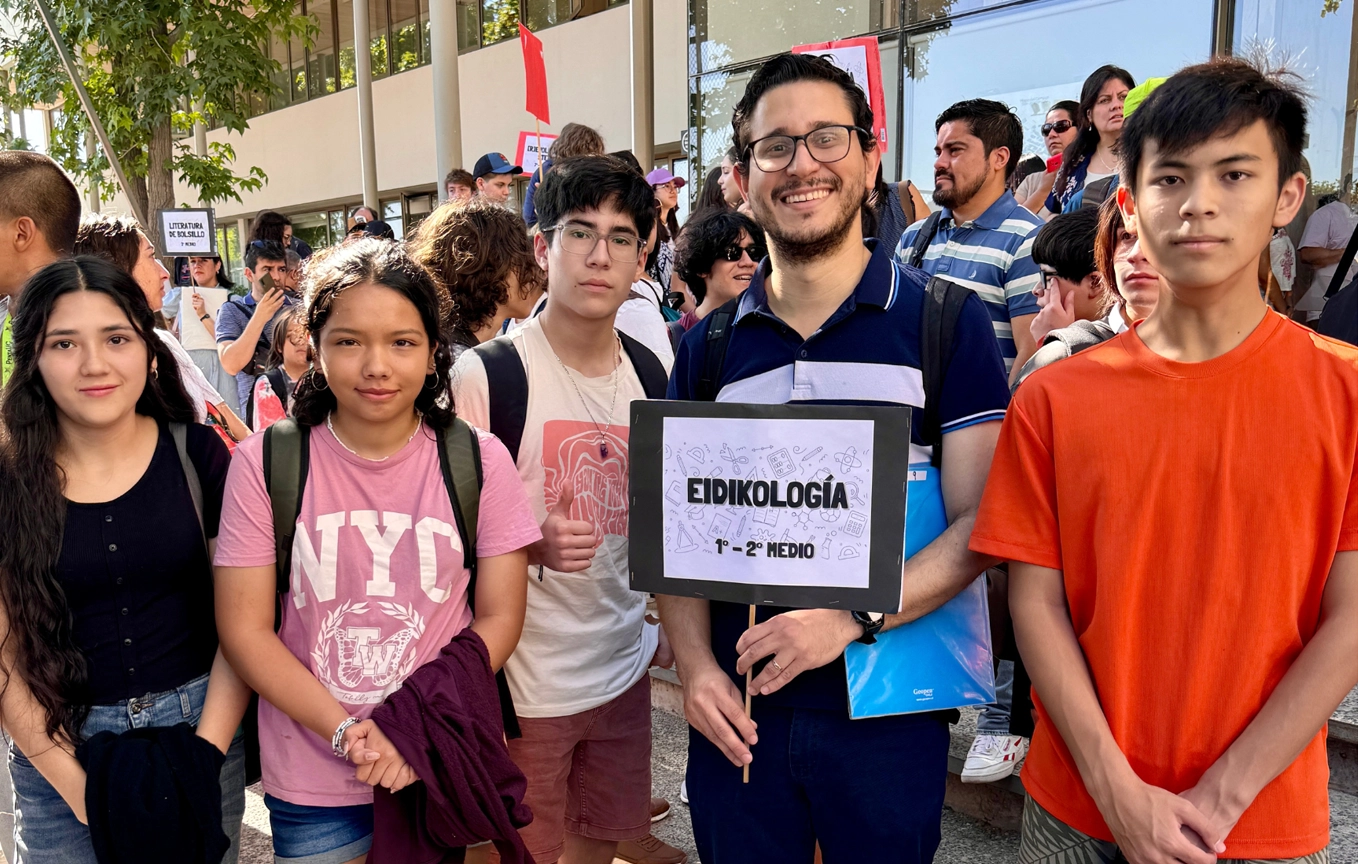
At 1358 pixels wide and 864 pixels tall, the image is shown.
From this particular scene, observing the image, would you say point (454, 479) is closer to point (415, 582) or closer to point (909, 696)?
point (415, 582)

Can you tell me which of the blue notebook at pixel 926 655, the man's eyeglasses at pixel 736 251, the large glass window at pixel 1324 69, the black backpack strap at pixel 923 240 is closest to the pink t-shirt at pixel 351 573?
the blue notebook at pixel 926 655

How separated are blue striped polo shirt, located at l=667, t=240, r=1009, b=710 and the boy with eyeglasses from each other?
1.79 ft

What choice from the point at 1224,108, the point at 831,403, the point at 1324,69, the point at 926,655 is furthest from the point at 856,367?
the point at 1324,69

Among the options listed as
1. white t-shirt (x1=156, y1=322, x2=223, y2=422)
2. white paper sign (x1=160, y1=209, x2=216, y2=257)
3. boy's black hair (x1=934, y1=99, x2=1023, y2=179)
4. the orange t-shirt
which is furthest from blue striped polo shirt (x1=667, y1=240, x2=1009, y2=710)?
white paper sign (x1=160, y1=209, x2=216, y2=257)

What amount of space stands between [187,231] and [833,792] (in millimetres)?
8258

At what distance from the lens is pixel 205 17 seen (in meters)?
11.6

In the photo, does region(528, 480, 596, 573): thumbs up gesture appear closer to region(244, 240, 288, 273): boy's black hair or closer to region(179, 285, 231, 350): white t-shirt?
region(179, 285, 231, 350): white t-shirt

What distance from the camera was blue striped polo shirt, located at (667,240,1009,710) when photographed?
1.85 metres

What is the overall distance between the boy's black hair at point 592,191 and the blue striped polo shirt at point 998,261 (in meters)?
1.60

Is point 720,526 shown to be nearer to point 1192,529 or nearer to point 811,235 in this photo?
point 811,235

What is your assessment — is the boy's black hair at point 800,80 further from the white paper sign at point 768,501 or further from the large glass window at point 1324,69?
the large glass window at point 1324,69

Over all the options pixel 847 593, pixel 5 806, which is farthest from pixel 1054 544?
pixel 5 806

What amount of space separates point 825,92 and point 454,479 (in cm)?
116

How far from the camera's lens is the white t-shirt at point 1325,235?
491cm
